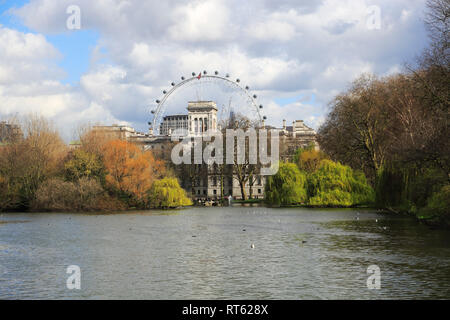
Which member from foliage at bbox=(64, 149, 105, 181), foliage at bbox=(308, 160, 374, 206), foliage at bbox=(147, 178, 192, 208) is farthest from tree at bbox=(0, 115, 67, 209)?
foliage at bbox=(308, 160, 374, 206)

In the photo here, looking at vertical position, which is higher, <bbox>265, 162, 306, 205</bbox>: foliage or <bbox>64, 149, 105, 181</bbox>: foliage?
<bbox>64, 149, 105, 181</bbox>: foliage

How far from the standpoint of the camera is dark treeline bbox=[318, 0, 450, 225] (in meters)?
30.0

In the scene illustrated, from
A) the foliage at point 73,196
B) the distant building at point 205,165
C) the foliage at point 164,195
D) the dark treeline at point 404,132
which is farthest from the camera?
the distant building at point 205,165

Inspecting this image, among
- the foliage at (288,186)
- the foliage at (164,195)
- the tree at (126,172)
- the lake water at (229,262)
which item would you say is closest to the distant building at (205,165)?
the tree at (126,172)

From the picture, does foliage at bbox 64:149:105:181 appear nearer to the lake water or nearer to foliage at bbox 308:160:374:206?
foliage at bbox 308:160:374:206

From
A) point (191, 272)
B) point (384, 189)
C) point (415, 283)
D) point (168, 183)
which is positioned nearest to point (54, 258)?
point (191, 272)

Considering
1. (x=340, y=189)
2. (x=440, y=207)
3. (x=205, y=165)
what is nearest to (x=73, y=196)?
(x=340, y=189)

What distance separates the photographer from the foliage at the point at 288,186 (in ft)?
215

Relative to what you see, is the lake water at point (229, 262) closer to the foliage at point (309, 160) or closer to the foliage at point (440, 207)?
the foliage at point (440, 207)

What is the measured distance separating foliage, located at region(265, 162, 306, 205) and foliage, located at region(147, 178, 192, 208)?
1128 centimetres

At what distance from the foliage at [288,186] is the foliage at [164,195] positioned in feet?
37.0
